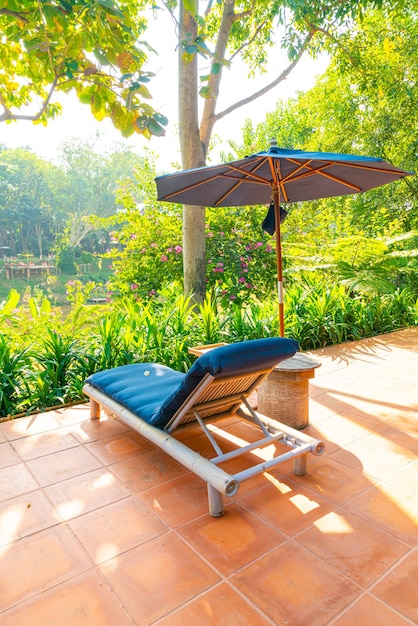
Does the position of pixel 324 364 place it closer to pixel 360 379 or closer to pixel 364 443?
pixel 360 379

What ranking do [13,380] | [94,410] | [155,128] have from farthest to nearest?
[13,380], [94,410], [155,128]

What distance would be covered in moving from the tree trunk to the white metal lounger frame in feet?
11.2

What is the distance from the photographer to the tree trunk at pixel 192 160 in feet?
19.1

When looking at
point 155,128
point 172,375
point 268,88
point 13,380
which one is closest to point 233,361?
point 172,375

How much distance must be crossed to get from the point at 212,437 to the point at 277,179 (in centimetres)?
226

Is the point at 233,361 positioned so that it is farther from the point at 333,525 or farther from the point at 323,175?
the point at 323,175

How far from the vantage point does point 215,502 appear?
2.21 metres

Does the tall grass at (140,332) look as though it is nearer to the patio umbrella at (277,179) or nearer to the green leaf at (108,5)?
the patio umbrella at (277,179)

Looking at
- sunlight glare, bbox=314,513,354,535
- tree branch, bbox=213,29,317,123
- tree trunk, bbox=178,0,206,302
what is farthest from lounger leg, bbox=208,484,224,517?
tree branch, bbox=213,29,317,123

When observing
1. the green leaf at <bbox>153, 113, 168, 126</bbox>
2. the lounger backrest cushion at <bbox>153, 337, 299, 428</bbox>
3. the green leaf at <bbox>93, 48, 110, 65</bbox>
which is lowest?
the lounger backrest cushion at <bbox>153, 337, 299, 428</bbox>

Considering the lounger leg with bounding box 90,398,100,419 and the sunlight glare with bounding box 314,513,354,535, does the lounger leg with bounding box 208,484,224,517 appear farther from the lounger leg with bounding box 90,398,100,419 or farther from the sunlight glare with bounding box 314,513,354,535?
the lounger leg with bounding box 90,398,100,419

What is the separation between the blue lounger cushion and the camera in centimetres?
215

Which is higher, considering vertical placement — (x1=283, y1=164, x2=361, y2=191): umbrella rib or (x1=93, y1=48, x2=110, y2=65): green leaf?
(x1=93, y1=48, x2=110, y2=65): green leaf

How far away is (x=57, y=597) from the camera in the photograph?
5.59 feet
